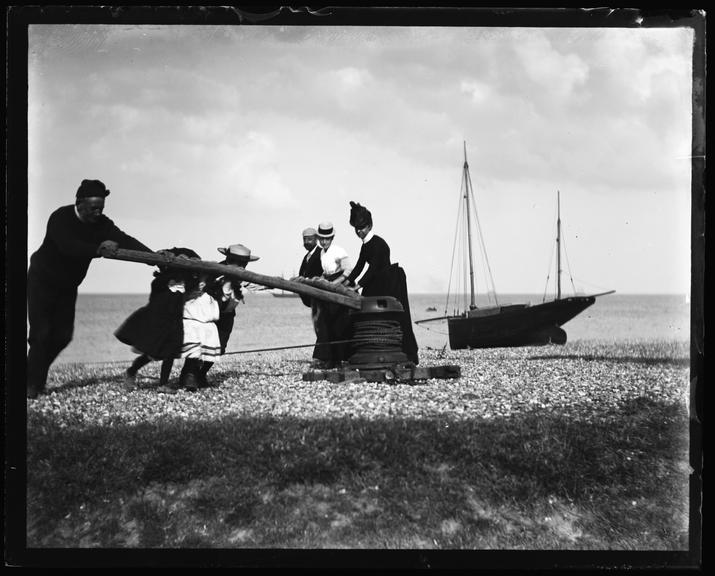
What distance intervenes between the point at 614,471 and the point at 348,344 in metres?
4.95

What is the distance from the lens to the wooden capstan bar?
373 inches

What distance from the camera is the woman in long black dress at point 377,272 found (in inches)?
418

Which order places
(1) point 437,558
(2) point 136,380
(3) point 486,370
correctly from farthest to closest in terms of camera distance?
(3) point 486,370
(2) point 136,380
(1) point 437,558

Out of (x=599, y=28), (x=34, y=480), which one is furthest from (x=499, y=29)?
(x=34, y=480)

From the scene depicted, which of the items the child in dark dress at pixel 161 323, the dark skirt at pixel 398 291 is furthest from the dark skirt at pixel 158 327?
the dark skirt at pixel 398 291

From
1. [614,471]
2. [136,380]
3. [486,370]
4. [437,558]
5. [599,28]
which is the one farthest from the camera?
[486,370]

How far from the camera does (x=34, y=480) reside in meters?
8.51

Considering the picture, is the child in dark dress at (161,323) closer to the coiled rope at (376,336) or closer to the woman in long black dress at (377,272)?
the woman in long black dress at (377,272)

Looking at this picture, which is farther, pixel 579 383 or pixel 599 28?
pixel 579 383

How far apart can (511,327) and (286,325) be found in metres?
4.55

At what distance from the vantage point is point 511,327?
14367 millimetres

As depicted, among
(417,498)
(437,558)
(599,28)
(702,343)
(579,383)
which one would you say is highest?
(599,28)

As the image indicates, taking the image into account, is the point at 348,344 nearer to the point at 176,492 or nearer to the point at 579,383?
the point at 579,383

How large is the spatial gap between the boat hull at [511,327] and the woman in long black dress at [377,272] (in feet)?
8.57
